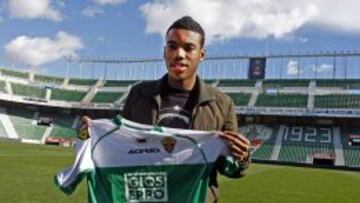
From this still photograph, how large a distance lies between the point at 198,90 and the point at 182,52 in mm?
322

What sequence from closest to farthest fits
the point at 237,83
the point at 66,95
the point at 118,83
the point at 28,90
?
the point at 237,83
the point at 28,90
the point at 66,95
the point at 118,83

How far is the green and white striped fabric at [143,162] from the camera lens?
422 cm

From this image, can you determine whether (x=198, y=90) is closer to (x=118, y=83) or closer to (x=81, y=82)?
(x=118, y=83)

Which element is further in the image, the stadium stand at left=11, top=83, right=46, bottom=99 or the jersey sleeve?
the stadium stand at left=11, top=83, right=46, bottom=99

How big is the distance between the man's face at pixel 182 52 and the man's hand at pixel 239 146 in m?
0.51

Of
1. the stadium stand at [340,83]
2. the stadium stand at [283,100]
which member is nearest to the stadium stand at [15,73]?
the stadium stand at [283,100]

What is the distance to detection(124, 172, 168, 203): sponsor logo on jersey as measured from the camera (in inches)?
166

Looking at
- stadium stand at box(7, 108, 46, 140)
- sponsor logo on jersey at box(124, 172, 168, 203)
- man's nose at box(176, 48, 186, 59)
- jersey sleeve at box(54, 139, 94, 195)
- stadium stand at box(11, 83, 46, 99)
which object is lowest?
stadium stand at box(7, 108, 46, 140)

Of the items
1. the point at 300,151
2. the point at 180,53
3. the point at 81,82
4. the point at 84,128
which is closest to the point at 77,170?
the point at 84,128

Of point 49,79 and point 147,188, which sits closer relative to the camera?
point 147,188

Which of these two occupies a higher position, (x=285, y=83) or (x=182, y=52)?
(x=182, y=52)

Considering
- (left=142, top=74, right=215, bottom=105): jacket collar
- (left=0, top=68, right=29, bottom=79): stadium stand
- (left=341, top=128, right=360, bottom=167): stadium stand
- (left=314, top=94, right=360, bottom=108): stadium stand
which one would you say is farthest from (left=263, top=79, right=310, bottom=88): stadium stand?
(left=142, top=74, right=215, bottom=105): jacket collar

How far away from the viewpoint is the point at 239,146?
157 inches

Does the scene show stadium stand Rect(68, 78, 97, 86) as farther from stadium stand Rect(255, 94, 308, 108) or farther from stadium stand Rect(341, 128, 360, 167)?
stadium stand Rect(341, 128, 360, 167)
